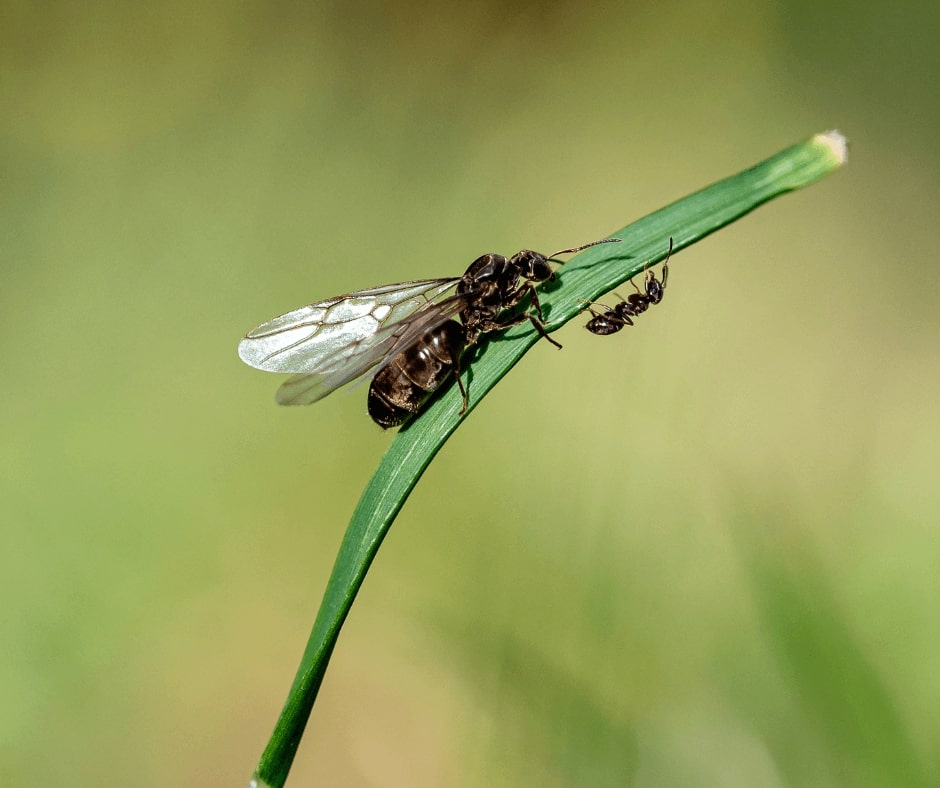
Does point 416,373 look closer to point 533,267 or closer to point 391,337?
point 391,337

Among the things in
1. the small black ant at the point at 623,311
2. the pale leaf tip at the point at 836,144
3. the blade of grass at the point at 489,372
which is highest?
the small black ant at the point at 623,311

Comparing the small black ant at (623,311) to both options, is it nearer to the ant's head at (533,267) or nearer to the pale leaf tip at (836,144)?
the ant's head at (533,267)

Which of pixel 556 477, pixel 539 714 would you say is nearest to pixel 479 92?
pixel 556 477

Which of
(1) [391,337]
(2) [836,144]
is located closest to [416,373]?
(1) [391,337]

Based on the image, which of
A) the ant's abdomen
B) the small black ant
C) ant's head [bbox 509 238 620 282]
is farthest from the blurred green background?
ant's head [bbox 509 238 620 282]

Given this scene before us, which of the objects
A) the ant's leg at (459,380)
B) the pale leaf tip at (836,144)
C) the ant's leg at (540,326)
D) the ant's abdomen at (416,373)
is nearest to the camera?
the pale leaf tip at (836,144)

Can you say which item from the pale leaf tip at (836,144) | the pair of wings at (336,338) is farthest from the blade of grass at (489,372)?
the pair of wings at (336,338)
